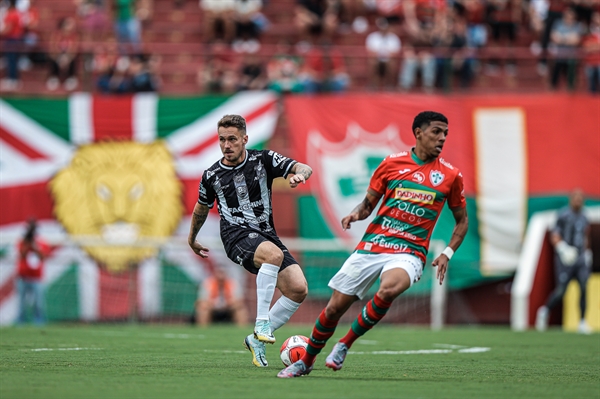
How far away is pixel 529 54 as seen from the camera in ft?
76.5

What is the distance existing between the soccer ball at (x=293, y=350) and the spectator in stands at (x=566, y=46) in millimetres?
15256

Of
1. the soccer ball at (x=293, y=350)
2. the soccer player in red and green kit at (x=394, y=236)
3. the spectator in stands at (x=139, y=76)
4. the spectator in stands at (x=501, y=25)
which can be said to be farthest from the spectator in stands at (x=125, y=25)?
the soccer player in red and green kit at (x=394, y=236)

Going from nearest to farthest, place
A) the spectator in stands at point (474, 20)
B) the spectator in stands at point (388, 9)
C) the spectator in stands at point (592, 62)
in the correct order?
the spectator in stands at point (592, 62) → the spectator in stands at point (474, 20) → the spectator in stands at point (388, 9)

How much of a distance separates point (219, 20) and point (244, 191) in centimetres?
1535

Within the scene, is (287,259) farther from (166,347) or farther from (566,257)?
(566,257)

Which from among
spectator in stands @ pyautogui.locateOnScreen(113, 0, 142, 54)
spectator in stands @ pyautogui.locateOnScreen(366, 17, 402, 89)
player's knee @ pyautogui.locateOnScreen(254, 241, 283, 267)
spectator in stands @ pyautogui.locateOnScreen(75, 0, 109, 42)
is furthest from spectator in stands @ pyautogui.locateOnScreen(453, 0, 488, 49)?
player's knee @ pyautogui.locateOnScreen(254, 241, 283, 267)

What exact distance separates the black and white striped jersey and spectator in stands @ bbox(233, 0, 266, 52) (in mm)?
14636

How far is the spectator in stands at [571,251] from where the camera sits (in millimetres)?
18688

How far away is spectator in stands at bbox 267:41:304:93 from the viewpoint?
22.3 metres

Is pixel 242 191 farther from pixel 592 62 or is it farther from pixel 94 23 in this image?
pixel 94 23

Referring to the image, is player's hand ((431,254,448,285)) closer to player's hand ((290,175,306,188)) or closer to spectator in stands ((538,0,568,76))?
player's hand ((290,175,306,188))

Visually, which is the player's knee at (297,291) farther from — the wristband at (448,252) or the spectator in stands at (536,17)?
the spectator in stands at (536,17)

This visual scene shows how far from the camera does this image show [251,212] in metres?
Answer: 9.52

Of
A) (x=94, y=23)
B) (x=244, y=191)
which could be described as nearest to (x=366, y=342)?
(x=244, y=191)
